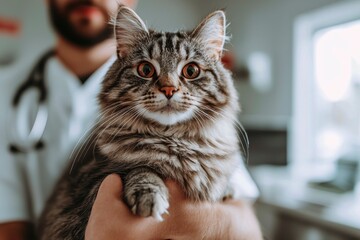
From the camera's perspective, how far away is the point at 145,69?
0.42 m

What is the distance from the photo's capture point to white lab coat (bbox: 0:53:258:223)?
28.3 inches

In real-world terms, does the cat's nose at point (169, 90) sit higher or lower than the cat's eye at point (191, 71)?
lower

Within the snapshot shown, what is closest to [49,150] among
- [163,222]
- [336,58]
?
[163,222]

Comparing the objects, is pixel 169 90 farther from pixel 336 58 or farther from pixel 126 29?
pixel 336 58

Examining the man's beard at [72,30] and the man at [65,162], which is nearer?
the man at [65,162]

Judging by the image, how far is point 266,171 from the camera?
5.23 feet

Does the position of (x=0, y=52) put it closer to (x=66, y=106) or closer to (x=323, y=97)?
(x=66, y=106)

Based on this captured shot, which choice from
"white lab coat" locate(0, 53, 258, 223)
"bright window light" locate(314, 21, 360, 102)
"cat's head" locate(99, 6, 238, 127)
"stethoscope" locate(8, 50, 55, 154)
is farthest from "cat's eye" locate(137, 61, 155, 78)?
"bright window light" locate(314, 21, 360, 102)

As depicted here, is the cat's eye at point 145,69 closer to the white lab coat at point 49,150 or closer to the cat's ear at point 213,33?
the cat's ear at point 213,33

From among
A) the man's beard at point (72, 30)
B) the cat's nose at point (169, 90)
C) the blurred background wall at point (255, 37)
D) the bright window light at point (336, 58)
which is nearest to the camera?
the cat's nose at point (169, 90)

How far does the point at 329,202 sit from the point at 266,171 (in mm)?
301

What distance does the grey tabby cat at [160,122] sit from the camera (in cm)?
41

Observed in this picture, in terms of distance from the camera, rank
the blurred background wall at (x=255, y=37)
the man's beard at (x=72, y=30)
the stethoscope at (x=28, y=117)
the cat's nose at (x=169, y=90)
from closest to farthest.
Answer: the cat's nose at (x=169, y=90)
the man's beard at (x=72, y=30)
the blurred background wall at (x=255, y=37)
the stethoscope at (x=28, y=117)

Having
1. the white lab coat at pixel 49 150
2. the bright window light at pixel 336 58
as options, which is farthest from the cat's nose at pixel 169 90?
the bright window light at pixel 336 58
